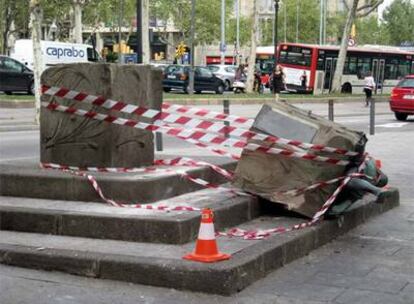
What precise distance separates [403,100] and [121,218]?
2067 cm

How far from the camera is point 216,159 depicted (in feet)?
28.8

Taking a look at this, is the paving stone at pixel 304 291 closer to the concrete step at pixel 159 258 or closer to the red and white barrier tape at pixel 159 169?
the concrete step at pixel 159 258

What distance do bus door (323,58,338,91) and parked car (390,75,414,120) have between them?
19148 mm

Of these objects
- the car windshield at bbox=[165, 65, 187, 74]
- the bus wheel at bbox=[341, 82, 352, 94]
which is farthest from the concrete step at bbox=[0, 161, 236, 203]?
the bus wheel at bbox=[341, 82, 352, 94]

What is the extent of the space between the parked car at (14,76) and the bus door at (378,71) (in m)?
24.6

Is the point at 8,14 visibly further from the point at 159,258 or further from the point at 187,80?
the point at 159,258

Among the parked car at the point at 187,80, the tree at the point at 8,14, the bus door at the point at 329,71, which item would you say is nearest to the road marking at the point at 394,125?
the parked car at the point at 187,80

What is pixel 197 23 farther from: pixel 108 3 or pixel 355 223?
pixel 355 223

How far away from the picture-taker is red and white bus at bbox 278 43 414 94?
44.2 meters

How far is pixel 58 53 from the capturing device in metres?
39.7

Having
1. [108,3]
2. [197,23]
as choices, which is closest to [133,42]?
[197,23]

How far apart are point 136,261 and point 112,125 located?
7.33 ft

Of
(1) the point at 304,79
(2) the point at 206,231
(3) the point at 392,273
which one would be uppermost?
(2) the point at 206,231

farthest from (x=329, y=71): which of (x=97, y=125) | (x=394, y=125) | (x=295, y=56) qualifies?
(x=97, y=125)
